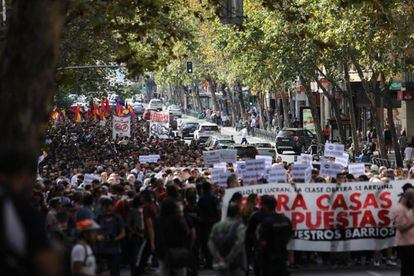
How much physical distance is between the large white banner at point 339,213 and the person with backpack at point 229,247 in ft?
14.7

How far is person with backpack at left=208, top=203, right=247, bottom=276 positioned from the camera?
1166 centimetres

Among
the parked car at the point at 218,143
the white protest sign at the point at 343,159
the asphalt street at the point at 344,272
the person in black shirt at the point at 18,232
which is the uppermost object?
the parked car at the point at 218,143

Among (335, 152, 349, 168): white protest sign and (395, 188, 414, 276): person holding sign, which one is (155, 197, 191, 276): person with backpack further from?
(335, 152, 349, 168): white protest sign

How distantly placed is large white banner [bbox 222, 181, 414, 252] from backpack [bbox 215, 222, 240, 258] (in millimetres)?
4564

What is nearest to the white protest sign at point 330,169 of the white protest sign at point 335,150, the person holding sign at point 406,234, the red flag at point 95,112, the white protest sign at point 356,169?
the white protest sign at point 356,169

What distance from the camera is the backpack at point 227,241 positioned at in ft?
38.3

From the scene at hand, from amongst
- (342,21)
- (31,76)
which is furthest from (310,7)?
(31,76)

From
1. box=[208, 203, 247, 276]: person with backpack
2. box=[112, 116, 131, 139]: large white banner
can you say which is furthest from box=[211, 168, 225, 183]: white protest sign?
box=[112, 116, 131, 139]: large white banner

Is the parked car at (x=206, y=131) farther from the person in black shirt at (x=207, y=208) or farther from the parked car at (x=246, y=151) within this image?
the person in black shirt at (x=207, y=208)

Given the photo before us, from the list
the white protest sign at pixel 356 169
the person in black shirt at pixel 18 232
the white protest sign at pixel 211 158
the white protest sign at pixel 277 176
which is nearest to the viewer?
the person in black shirt at pixel 18 232

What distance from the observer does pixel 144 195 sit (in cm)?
1538

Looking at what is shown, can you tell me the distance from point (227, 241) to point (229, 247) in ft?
0.21

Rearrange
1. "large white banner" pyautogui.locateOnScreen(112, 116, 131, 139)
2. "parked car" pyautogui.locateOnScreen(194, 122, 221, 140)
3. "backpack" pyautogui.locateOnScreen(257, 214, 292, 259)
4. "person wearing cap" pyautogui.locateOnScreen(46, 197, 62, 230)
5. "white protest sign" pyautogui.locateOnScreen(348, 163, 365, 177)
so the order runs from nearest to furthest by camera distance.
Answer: "backpack" pyautogui.locateOnScreen(257, 214, 292, 259) < "person wearing cap" pyautogui.locateOnScreen(46, 197, 62, 230) < "white protest sign" pyautogui.locateOnScreen(348, 163, 365, 177) < "large white banner" pyautogui.locateOnScreen(112, 116, 131, 139) < "parked car" pyautogui.locateOnScreen(194, 122, 221, 140)

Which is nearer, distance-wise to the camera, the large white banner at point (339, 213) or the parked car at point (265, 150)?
the large white banner at point (339, 213)
